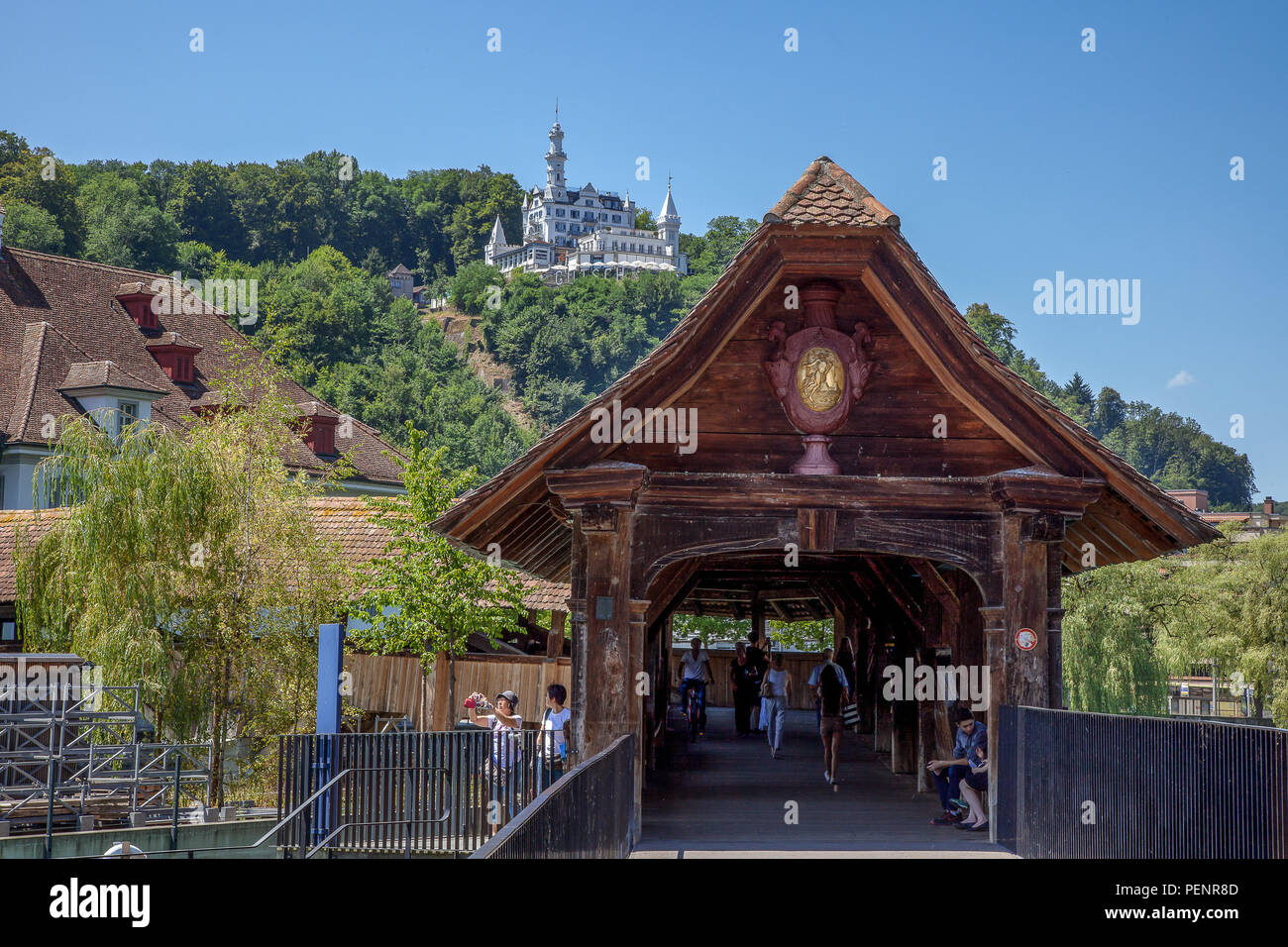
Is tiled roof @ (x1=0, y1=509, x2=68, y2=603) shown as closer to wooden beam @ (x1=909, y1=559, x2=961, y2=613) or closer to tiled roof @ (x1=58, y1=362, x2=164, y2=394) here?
tiled roof @ (x1=58, y1=362, x2=164, y2=394)

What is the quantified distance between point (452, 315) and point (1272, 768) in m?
168

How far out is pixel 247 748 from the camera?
24.8 metres

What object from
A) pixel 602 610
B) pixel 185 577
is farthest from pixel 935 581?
pixel 185 577

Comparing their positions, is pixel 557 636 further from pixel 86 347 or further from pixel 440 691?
pixel 86 347

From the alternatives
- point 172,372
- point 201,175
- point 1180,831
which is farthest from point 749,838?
point 201,175

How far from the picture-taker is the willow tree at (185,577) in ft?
76.6

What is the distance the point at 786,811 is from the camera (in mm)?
14109

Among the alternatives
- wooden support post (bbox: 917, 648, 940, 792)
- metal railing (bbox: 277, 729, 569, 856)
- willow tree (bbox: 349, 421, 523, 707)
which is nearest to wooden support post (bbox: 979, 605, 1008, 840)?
metal railing (bbox: 277, 729, 569, 856)

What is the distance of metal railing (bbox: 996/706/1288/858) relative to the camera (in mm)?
7531

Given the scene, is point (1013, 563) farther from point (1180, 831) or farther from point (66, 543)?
Answer: point (66, 543)

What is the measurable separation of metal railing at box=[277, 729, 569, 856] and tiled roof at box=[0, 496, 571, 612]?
13.1 m

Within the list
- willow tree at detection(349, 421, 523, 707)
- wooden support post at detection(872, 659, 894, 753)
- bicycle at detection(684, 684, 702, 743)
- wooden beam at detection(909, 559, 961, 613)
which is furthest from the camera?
willow tree at detection(349, 421, 523, 707)

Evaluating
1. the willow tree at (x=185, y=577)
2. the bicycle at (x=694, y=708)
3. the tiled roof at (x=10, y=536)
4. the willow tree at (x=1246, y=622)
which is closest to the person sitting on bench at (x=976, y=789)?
the bicycle at (x=694, y=708)

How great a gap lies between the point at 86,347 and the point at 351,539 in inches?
811
